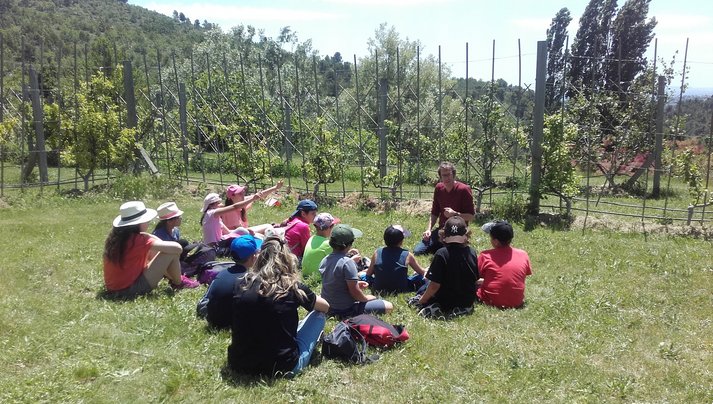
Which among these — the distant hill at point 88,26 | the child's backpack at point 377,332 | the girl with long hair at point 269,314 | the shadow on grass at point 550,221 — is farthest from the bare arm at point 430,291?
the distant hill at point 88,26

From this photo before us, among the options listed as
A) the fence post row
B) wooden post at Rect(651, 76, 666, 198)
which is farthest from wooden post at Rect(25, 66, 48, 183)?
wooden post at Rect(651, 76, 666, 198)

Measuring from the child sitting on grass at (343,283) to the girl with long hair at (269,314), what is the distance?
35.5 inches

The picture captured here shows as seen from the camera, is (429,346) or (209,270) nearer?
(429,346)

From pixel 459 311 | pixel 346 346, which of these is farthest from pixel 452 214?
pixel 346 346

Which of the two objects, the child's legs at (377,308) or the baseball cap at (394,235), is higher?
the baseball cap at (394,235)

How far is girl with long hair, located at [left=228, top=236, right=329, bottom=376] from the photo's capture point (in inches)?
157

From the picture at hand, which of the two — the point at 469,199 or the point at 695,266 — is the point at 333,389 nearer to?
the point at 469,199

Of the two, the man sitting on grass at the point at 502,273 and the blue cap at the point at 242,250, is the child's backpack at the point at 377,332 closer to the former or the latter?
the blue cap at the point at 242,250

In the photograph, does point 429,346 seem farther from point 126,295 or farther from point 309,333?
point 126,295

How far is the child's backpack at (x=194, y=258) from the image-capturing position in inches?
265

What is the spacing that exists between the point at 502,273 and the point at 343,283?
1.70 meters

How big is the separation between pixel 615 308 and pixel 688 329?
0.69 metres

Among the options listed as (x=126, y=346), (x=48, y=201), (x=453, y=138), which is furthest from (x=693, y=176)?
(x=48, y=201)

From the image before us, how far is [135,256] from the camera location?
19.4 feet
